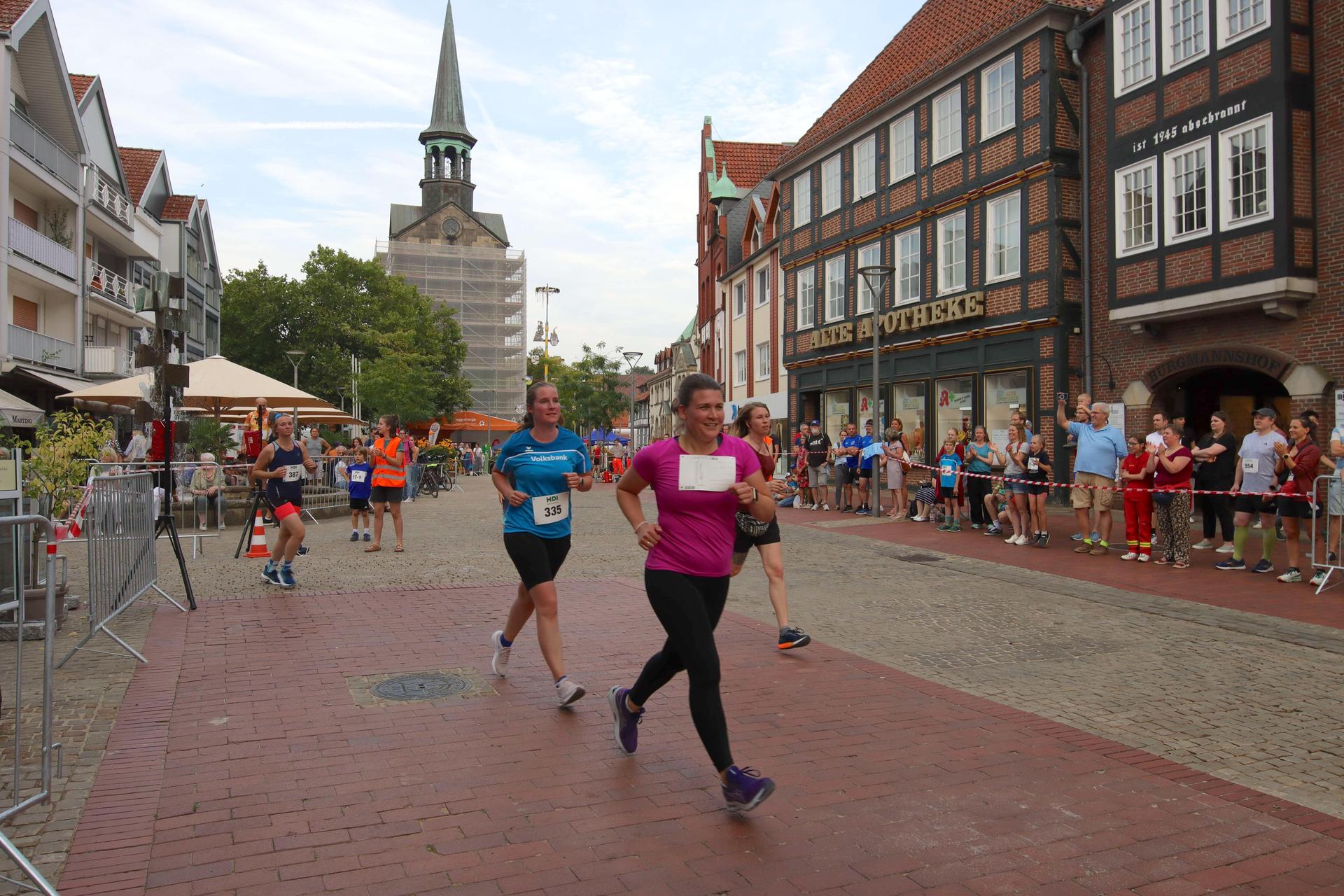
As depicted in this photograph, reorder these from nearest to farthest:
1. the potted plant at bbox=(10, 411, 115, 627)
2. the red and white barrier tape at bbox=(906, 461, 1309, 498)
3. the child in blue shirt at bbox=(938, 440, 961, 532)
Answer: the potted plant at bbox=(10, 411, 115, 627) → the red and white barrier tape at bbox=(906, 461, 1309, 498) → the child in blue shirt at bbox=(938, 440, 961, 532)

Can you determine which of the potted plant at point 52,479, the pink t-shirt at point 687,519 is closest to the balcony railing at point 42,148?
the potted plant at point 52,479

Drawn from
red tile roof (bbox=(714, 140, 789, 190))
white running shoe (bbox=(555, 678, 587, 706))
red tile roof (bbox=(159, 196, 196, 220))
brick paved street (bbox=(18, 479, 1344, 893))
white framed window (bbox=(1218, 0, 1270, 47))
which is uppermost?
red tile roof (bbox=(714, 140, 789, 190))

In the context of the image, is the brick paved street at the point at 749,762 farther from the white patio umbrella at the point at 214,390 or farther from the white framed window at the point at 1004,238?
the white framed window at the point at 1004,238

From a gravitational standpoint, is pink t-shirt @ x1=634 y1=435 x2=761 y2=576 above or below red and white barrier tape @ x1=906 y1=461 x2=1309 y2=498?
above

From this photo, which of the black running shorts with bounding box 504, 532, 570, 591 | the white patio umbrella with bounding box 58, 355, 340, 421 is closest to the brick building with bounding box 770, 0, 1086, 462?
the white patio umbrella with bounding box 58, 355, 340, 421

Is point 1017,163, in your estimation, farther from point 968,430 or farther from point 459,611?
point 459,611

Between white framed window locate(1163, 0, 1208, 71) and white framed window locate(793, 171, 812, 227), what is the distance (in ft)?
44.7

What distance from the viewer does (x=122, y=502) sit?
7.59m

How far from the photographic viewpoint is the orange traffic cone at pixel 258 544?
42.9 ft

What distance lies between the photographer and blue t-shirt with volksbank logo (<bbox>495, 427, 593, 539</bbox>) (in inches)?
232

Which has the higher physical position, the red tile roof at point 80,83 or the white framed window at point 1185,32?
the red tile roof at point 80,83

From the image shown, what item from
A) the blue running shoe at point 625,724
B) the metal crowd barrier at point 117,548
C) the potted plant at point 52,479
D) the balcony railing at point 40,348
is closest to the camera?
the blue running shoe at point 625,724

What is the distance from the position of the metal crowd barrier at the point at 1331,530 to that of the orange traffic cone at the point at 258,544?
12.0 m

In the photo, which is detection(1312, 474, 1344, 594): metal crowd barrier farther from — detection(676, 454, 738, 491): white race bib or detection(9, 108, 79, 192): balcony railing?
detection(9, 108, 79, 192): balcony railing
